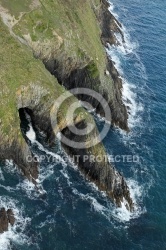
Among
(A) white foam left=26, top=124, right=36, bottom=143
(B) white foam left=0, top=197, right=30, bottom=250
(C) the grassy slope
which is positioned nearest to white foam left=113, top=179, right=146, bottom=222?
(B) white foam left=0, top=197, right=30, bottom=250

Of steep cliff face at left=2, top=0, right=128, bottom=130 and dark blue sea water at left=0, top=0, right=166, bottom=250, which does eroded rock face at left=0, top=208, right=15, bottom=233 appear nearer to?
dark blue sea water at left=0, top=0, right=166, bottom=250

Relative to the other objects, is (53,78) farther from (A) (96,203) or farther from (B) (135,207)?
(B) (135,207)

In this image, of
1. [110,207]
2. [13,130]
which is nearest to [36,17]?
[13,130]

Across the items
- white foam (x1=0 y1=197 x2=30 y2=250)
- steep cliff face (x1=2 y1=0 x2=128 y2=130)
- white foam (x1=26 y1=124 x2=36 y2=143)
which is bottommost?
white foam (x1=0 y1=197 x2=30 y2=250)

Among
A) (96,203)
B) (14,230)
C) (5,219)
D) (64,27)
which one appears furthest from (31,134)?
(64,27)

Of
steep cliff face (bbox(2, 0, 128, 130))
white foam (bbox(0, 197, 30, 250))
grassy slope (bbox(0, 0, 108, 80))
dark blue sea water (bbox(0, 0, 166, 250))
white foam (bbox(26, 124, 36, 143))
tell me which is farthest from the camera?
grassy slope (bbox(0, 0, 108, 80))

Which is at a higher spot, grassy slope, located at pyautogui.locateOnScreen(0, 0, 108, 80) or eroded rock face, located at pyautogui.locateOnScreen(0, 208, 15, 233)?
grassy slope, located at pyautogui.locateOnScreen(0, 0, 108, 80)

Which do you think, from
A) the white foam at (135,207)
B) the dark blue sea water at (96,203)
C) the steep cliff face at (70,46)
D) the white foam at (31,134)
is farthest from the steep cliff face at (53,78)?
the dark blue sea water at (96,203)

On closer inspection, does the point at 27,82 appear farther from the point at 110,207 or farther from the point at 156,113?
the point at 156,113

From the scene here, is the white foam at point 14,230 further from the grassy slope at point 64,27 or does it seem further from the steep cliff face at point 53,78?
the grassy slope at point 64,27
